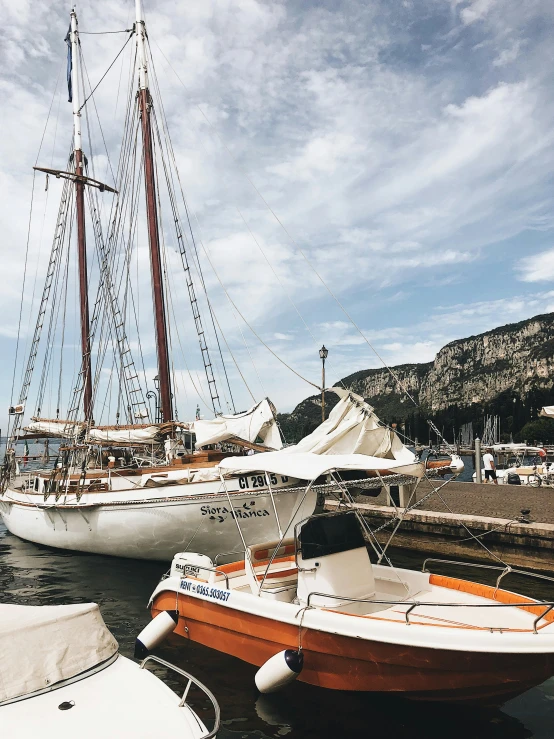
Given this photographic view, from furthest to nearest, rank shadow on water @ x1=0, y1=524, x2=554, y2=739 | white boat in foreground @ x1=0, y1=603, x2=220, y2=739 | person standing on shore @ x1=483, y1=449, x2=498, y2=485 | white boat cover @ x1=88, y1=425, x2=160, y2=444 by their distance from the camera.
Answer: person standing on shore @ x1=483, y1=449, x2=498, y2=485
white boat cover @ x1=88, y1=425, x2=160, y2=444
shadow on water @ x1=0, y1=524, x2=554, y2=739
white boat in foreground @ x1=0, y1=603, x2=220, y2=739

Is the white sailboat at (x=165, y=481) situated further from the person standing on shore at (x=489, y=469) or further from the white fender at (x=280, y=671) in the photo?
the person standing on shore at (x=489, y=469)

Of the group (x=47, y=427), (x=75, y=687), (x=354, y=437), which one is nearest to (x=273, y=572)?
(x=354, y=437)

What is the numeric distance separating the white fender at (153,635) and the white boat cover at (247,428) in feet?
25.2

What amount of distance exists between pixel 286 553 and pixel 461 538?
7686mm

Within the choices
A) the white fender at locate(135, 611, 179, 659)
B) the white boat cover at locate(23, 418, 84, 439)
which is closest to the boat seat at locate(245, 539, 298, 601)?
the white fender at locate(135, 611, 179, 659)

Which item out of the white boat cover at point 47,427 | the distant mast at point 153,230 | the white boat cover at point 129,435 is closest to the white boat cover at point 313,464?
the white boat cover at point 129,435

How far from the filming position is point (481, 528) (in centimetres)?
1620

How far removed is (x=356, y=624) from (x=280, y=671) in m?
1.27

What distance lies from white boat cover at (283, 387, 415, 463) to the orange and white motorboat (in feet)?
8.91

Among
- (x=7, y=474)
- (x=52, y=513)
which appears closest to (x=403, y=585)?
(x=52, y=513)

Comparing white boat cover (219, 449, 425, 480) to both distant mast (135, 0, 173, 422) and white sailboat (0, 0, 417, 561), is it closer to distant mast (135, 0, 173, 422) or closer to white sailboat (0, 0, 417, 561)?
white sailboat (0, 0, 417, 561)

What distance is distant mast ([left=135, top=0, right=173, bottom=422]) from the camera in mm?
21922

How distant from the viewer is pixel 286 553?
11516 mm

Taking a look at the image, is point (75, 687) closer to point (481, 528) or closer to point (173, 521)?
point (173, 521)
